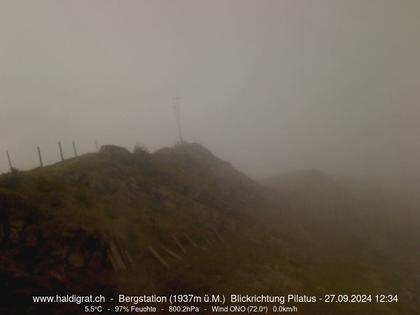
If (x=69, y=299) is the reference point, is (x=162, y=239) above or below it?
above

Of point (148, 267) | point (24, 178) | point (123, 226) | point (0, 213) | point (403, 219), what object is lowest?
point (403, 219)

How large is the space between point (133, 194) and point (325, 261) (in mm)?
14218

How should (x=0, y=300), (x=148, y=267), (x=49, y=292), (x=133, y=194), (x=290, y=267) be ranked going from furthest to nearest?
(x=133, y=194) < (x=290, y=267) < (x=148, y=267) < (x=49, y=292) < (x=0, y=300)

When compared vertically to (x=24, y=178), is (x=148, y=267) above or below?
below

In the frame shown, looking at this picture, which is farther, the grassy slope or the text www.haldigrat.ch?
the grassy slope

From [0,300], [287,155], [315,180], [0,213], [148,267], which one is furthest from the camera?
[287,155]

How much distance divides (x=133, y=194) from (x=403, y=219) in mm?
36802

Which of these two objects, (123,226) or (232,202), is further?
(232,202)

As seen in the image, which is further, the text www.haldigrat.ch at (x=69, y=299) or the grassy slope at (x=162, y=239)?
the grassy slope at (x=162, y=239)

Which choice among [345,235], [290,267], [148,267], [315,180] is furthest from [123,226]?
[315,180]

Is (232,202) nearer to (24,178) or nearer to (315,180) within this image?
(24,178)

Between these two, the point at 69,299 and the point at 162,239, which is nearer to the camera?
the point at 69,299

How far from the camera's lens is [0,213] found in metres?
14.5

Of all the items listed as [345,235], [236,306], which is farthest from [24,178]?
[345,235]
